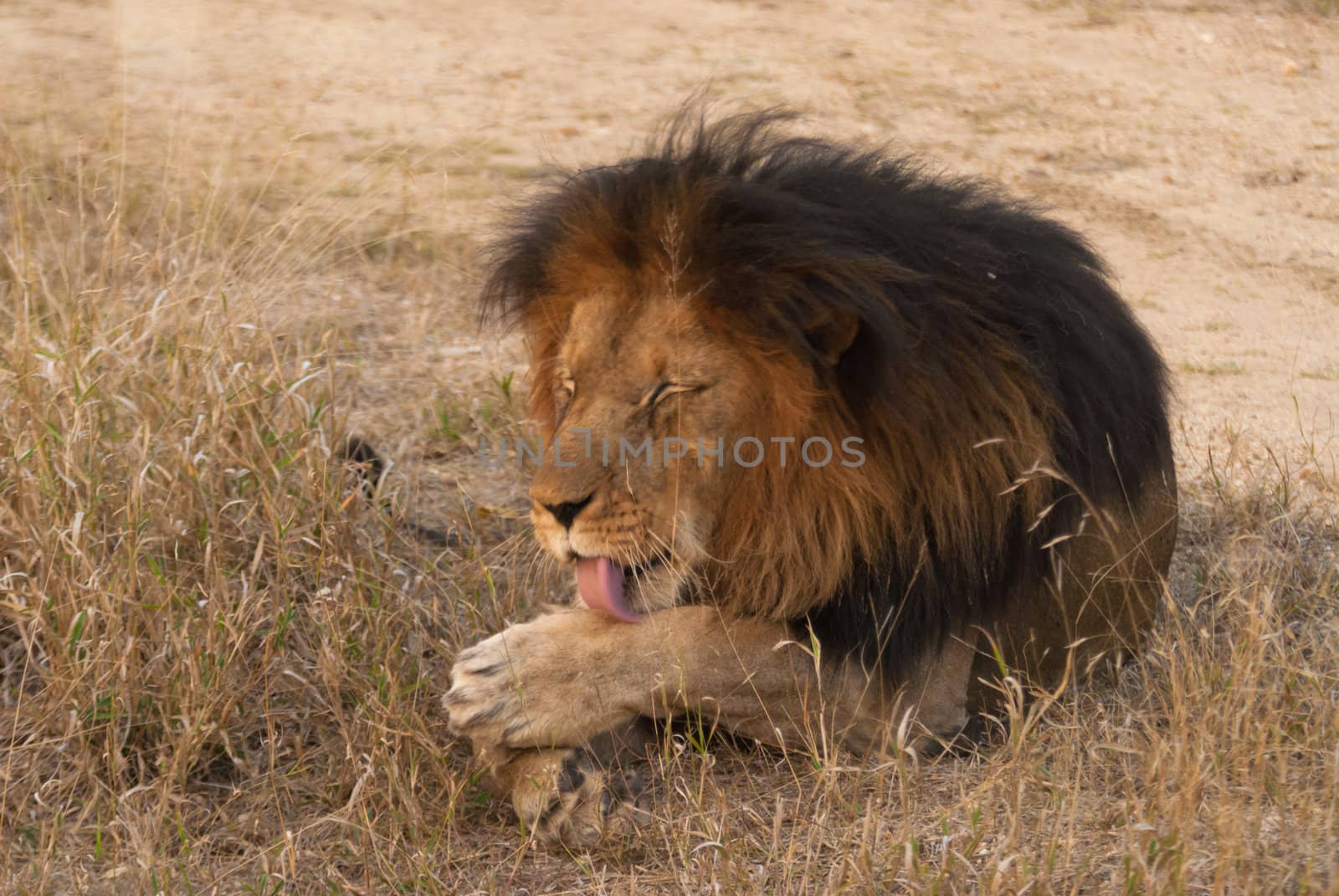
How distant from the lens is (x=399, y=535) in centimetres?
389

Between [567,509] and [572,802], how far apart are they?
1.89 feet

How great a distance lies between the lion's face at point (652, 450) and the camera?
2756 millimetres

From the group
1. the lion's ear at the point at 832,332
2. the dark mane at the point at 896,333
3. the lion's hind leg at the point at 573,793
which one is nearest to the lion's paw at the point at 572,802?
the lion's hind leg at the point at 573,793

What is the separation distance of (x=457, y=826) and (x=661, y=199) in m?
1.33

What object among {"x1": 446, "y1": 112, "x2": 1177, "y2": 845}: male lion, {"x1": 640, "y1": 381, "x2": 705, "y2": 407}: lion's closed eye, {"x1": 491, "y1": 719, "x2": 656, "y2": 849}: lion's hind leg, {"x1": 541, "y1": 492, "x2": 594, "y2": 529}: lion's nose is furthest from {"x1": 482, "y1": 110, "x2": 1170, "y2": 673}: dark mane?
{"x1": 491, "y1": 719, "x2": 656, "y2": 849}: lion's hind leg

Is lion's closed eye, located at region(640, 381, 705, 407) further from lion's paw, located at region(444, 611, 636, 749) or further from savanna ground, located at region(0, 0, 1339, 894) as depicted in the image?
savanna ground, located at region(0, 0, 1339, 894)

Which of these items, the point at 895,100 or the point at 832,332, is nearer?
the point at 832,332

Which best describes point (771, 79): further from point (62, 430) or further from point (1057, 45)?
point (62, 430)

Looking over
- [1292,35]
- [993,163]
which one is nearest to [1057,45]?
[1292,35]

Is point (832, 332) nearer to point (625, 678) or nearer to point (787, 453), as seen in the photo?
point (787, 453)

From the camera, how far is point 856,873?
2.44m

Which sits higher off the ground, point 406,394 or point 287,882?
point 406,394

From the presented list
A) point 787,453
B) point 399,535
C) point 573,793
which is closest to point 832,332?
point 787,453

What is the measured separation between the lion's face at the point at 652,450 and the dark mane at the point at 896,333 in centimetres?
8
